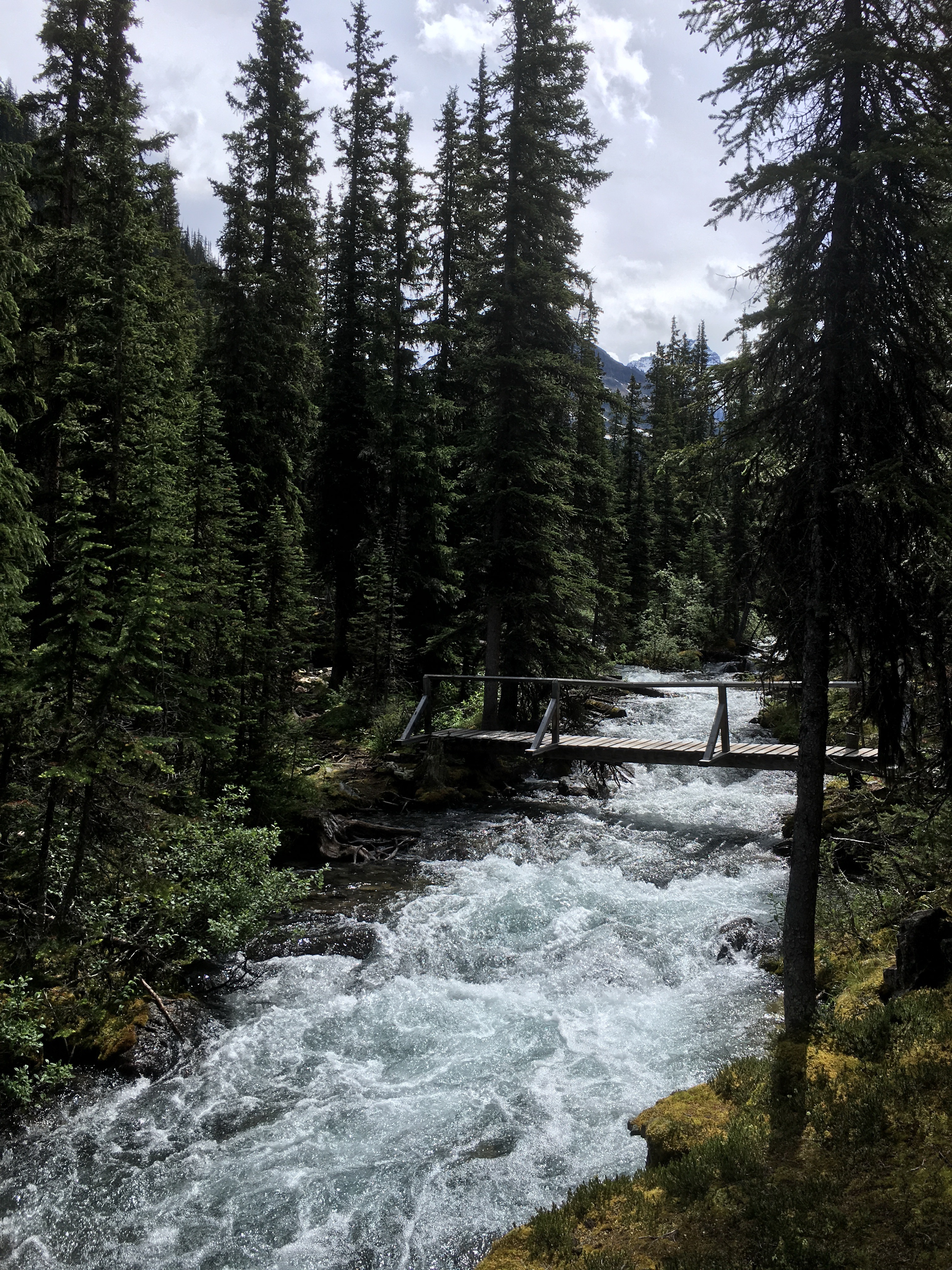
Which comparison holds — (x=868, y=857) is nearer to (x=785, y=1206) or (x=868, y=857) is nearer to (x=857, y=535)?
(x=857, y=535)

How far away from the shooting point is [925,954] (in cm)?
747

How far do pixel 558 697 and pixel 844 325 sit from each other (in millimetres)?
10661

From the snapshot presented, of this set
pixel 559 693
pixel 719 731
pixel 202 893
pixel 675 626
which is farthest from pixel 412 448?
pixel 675 626

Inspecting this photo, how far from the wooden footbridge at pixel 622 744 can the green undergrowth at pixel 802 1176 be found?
5071 mm

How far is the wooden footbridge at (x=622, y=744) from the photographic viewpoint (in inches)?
567

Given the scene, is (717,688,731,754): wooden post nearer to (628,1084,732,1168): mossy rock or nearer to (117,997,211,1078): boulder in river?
(628,1084,732,1168): mossy rock

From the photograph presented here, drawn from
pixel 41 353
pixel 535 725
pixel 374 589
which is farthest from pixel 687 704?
pixel 41 353

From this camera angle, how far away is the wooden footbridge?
14391 millimetres

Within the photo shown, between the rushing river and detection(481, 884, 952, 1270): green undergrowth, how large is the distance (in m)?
0.84

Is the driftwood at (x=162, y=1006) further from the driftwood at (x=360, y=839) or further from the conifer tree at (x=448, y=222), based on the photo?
the conifer tree at (x=448, y=222)

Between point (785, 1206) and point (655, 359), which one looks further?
point (655, 359)

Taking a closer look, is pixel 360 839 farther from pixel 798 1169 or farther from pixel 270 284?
pixel 270 284

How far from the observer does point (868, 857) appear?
1192 cm

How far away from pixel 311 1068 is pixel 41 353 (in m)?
12.8
